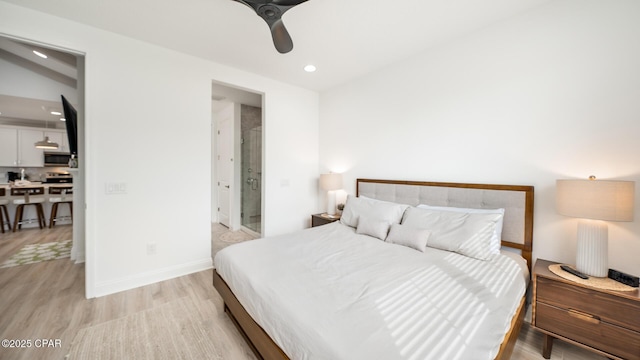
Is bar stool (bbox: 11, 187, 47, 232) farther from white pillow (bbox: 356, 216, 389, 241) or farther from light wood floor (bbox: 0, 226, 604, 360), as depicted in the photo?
white pillow (bbox: 356, 216, 389, 241)

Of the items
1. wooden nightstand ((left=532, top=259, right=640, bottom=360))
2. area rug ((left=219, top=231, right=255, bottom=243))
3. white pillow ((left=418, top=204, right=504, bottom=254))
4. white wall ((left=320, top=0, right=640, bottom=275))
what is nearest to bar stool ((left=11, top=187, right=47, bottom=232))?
area rug ((left=219, top=231, right=255, bottom=243))

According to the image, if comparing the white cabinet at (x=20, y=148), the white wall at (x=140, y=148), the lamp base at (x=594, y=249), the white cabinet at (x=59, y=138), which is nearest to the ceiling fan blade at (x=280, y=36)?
the white wall at (x=140, y=148)

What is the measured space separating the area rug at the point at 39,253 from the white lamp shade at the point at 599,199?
5.71m

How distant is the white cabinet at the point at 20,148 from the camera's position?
17.2 feet

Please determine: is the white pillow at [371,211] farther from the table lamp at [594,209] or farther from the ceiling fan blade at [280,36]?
the ceiling fan blade at [280,36]

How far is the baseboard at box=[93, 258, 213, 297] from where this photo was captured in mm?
2370

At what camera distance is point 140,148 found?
2.56m

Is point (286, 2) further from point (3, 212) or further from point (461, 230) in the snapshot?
point (3, 212)

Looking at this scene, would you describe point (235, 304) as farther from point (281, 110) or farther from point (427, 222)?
point (281, 110)

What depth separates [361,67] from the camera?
311cm

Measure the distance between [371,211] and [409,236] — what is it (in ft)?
1.90

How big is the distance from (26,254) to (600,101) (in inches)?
265

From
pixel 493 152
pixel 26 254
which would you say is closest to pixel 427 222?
pixel 493 152

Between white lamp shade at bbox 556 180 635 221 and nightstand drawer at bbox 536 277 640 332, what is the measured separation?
0.47m
